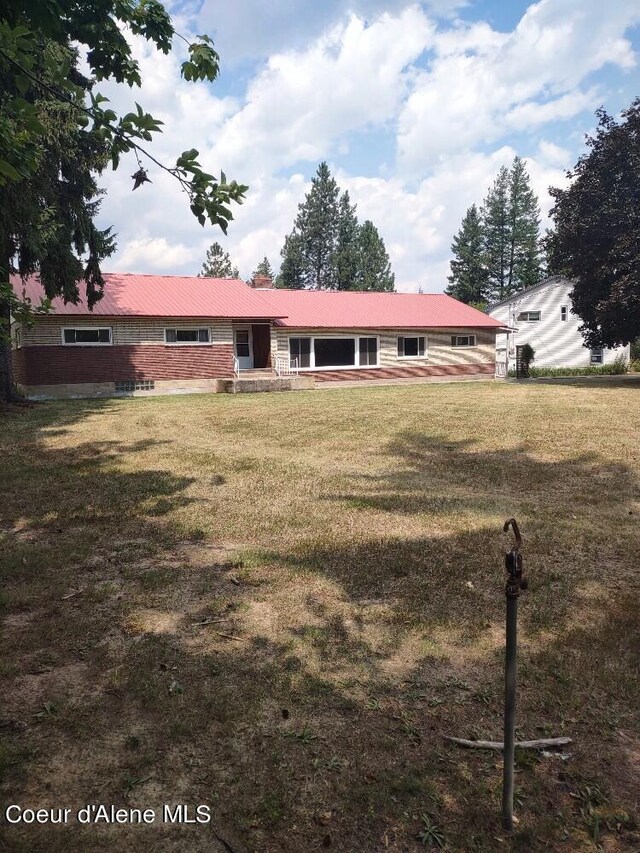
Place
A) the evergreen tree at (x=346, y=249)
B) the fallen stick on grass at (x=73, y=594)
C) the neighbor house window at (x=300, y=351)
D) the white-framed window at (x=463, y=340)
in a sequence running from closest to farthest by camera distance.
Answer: the fallen stick on grass at (x=73, y=594) < the neighbor house window at (x=300, y=351) < the white-framed window at (x=463, y=340) < the evergreen tree at (x=346, y=249)

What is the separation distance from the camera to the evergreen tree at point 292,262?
6681 centimetres

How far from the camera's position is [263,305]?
27.3 meters

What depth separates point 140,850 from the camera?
7.13 feet

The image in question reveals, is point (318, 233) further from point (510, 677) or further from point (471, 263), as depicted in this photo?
point (510, 677)

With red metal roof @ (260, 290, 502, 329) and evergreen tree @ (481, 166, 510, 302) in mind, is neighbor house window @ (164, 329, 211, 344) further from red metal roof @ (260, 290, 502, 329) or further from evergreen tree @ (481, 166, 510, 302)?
evergreen tree @ (481, 166, 510, 302)

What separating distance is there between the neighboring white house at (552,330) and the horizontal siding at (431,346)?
11.0m

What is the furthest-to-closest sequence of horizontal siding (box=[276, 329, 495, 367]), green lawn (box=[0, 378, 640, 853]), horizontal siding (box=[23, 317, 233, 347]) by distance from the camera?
horizontal siding (box=[276, 329, 495, 367]) → horizontal siding (box=[23, 317, 233, 347]) → green lawn (box=[0, 378, 640, 853])

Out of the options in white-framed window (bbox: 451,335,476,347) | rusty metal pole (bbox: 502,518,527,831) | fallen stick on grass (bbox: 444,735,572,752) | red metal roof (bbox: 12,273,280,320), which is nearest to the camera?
rusty metal pole (bbox: 502,518,527,831)

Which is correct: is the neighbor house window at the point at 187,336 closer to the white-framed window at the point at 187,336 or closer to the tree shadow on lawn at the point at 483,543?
the white-framed window at the point at 187,336

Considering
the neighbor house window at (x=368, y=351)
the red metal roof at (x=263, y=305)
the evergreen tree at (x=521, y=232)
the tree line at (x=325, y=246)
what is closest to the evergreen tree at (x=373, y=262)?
the tree line at (x=325, y=246)

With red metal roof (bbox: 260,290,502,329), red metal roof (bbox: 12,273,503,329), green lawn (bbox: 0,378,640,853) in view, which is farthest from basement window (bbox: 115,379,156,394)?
green lawn (bbox: 0,378,640,853)

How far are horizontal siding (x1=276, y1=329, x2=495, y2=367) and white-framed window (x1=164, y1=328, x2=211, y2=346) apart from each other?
3.96 m

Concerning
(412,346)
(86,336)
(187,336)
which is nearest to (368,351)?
(412,346)

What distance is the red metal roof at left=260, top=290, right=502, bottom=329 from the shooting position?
28.5m
